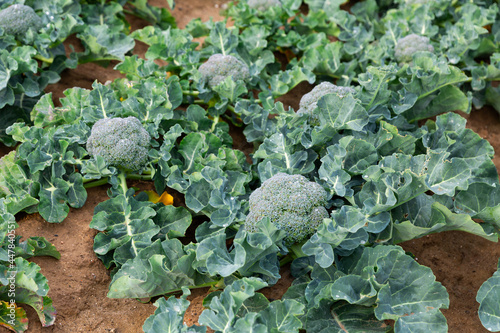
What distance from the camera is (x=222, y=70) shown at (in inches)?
151

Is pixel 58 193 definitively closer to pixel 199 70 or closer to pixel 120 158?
pixel 120 158

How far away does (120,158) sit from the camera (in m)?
3.13

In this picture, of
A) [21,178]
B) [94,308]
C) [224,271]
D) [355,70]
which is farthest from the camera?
[355,70]

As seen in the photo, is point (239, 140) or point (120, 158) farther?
point (239, 140)

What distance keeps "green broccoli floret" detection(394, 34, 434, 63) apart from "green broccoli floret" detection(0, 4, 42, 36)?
312cm

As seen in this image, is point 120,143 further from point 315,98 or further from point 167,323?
point 315,98

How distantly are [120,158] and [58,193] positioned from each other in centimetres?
45

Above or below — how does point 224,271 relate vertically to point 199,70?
below

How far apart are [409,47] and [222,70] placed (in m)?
1.66

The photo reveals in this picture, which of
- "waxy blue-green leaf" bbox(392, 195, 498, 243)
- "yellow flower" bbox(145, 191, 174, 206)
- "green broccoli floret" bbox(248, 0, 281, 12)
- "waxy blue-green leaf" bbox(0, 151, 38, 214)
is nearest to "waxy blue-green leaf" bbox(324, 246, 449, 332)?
"waxy blue-green leaf" bbox(392, 195, 498, 243)

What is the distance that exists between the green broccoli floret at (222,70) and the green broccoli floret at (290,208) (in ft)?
4.27

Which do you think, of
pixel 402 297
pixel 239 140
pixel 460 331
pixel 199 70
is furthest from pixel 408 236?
pixel 199 70

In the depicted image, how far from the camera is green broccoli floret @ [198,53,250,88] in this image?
3834 millimetres

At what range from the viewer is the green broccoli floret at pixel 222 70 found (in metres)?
3.83
